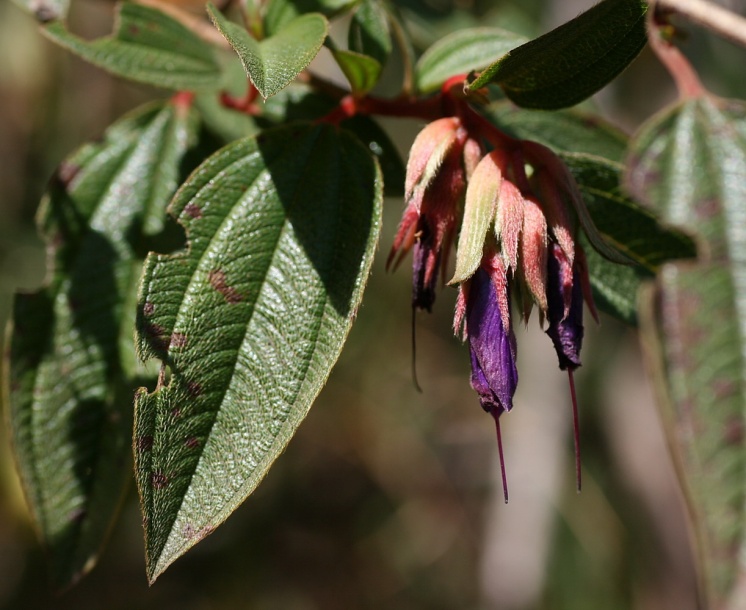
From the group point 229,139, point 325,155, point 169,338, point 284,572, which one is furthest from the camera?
point 284,572

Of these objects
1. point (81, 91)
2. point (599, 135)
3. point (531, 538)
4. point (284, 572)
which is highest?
point (599, 135)

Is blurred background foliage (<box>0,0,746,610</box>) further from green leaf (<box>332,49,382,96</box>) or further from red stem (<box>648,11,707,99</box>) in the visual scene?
green leaf (<box>332,49,382,96</box>)

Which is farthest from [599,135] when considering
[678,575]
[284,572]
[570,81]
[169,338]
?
[284,572]

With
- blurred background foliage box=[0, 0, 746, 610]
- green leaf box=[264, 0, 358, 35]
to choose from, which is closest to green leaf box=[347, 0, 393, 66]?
green leaf box=[264, 0, 358, 35]

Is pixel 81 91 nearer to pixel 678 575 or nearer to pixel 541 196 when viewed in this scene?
pixel 541 196

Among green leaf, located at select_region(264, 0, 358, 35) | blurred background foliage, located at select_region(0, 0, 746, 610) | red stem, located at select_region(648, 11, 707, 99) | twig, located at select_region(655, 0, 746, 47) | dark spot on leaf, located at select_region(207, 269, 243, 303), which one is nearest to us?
dark spot on leaf, located at select_region(207, 269, 243, 303)

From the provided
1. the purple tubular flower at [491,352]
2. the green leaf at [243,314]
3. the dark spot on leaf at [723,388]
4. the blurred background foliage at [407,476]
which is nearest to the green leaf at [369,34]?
the green leaf at [243,314]

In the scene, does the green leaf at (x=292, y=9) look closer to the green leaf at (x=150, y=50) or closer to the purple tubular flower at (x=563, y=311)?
the green leaf at (x=150, y=50)
